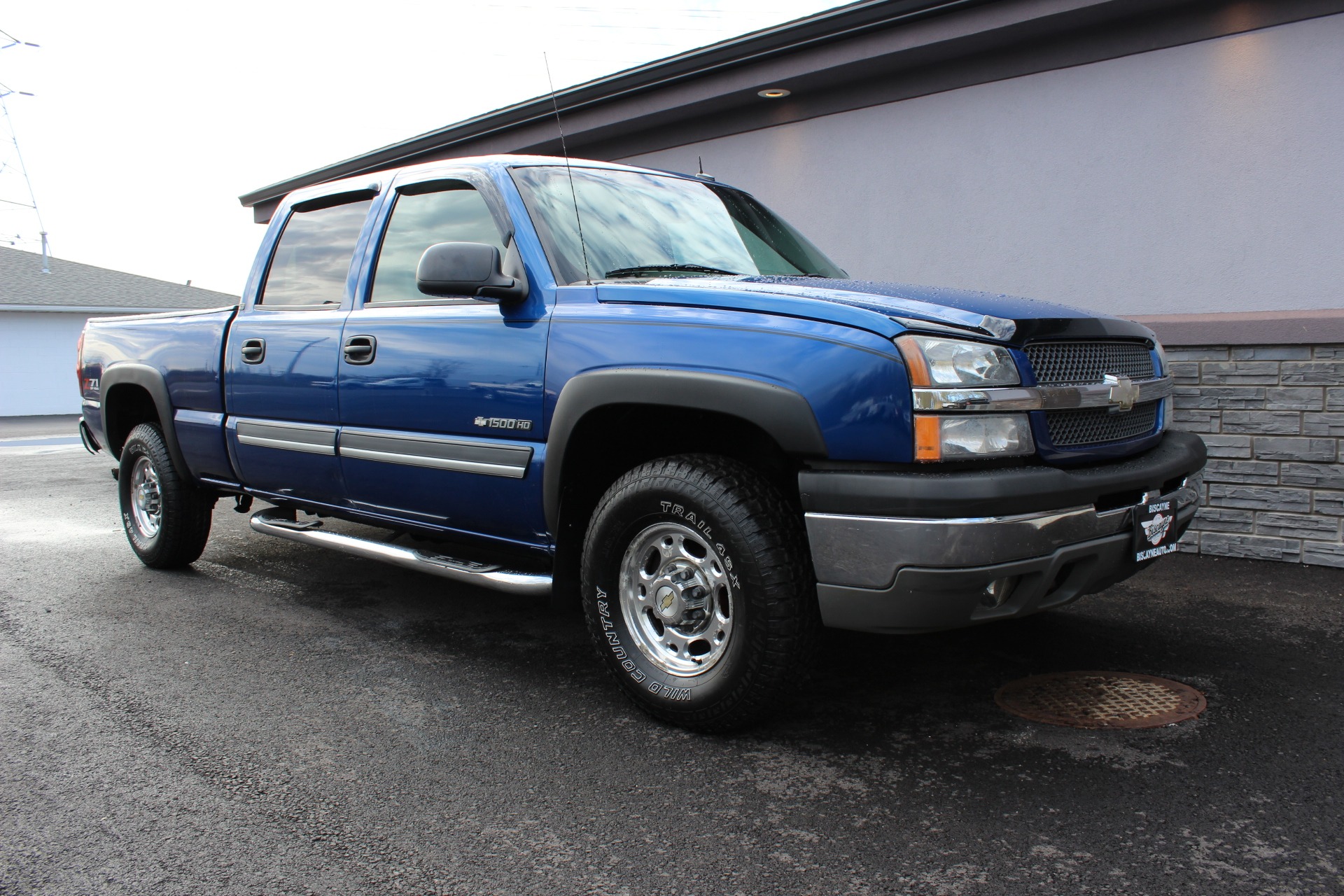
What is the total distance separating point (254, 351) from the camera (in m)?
4.79

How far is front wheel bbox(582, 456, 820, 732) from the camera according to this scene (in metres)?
2.99

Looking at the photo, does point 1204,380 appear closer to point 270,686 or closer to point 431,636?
point 431,636

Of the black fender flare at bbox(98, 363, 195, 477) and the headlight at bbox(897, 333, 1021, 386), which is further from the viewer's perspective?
the black fender flare at bbox(98, 363, 195, 477)

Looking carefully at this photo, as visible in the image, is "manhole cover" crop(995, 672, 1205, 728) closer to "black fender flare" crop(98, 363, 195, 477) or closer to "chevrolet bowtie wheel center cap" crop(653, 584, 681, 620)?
"chevrolet bowtie wheel center cap" crop(653, 584, 681, 620)

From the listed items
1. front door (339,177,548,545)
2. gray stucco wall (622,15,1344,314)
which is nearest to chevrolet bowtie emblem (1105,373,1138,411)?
front door (339,177,548,545)

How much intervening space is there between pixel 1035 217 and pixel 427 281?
495 centimetres

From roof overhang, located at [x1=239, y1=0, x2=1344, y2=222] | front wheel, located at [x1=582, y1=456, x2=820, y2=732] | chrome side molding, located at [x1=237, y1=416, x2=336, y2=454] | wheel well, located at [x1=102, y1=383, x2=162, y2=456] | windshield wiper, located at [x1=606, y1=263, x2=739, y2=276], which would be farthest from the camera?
roof overhang, located at [x1=239, y1=0, x2=1344, y2=222]

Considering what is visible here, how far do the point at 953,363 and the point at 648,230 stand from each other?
5.33ft

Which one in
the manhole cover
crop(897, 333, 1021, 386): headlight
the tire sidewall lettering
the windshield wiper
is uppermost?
the windshield wiper

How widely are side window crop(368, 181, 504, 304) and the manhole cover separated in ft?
8.58

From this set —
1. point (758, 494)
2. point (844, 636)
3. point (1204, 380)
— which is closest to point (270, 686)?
point (758, 494)

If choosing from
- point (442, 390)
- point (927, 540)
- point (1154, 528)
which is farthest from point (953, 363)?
point (442, 390)

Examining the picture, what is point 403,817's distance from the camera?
8.96 ft

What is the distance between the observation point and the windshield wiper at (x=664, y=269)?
374 centimetres
